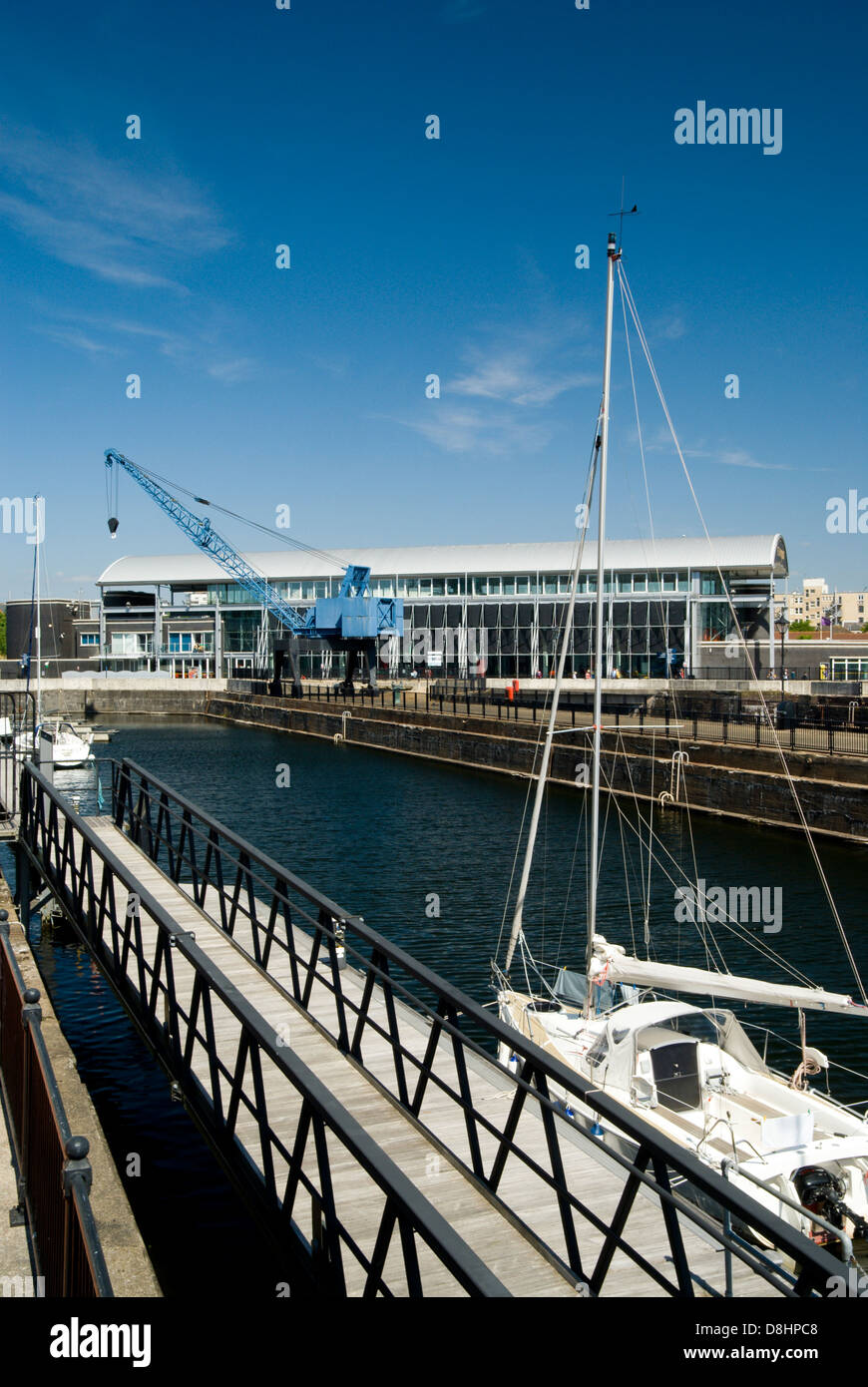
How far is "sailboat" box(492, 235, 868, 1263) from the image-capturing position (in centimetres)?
1037

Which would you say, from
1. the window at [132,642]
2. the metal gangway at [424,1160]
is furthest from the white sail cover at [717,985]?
the window at [132,642]

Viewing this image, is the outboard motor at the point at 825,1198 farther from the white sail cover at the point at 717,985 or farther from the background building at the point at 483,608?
the background building at the point at 483,608

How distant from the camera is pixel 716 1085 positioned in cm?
1210

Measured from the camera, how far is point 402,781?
45.4m

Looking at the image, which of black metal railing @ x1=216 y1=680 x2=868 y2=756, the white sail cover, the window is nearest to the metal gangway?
the white sail cover

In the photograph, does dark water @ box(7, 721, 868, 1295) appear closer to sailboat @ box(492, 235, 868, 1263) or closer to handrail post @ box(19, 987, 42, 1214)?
sailboat @ box(492, 235, 868, 1263)

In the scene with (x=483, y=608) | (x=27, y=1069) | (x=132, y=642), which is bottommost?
(x=27, y=1069)

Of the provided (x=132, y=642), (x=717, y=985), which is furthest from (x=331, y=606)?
(x=717, y=985)

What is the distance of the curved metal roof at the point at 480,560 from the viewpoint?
84.2 m

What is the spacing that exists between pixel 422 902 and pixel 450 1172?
17231 millimetres

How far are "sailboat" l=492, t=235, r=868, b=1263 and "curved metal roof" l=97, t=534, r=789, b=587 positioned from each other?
61.9 m

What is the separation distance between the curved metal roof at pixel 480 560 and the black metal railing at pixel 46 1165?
2710 inches

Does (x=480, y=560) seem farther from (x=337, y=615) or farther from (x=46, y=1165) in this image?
(x=46, y=1165)

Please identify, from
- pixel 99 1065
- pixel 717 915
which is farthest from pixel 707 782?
pixel 99 1065
